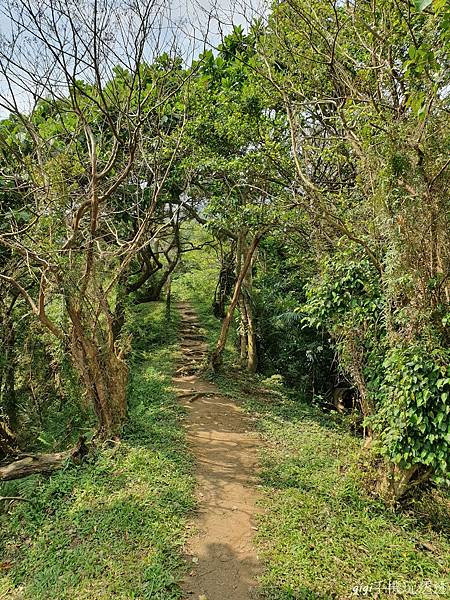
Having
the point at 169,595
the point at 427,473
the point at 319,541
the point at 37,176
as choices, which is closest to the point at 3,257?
the point at 37,176

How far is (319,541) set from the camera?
11.9ft

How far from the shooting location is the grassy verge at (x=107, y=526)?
3307 millimetres

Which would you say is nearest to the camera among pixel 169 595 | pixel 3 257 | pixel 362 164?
pixel 169 595

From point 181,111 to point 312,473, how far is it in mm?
6612

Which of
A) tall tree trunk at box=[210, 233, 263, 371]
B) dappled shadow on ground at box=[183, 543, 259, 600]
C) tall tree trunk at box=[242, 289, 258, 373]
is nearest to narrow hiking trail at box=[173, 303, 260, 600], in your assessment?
dappled shadow on ground at box=[183, 543, 259, 600]

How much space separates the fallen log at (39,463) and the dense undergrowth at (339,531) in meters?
2.46

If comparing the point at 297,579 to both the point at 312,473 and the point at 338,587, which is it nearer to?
the point at 338,587

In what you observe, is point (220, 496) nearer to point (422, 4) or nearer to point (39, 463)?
point (39, 463)

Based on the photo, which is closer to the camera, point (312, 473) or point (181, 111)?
point (312, 473)

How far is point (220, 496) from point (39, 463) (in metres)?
2.47

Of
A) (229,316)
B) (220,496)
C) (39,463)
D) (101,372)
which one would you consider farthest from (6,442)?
(229,316)

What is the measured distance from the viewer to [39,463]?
5098 mm

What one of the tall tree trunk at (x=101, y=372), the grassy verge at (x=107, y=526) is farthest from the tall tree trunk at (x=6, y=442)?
the tall tree trunk at (x=101, y=372)

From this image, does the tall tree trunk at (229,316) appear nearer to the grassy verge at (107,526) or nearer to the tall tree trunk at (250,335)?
the tall tree trunk at (250,335)
